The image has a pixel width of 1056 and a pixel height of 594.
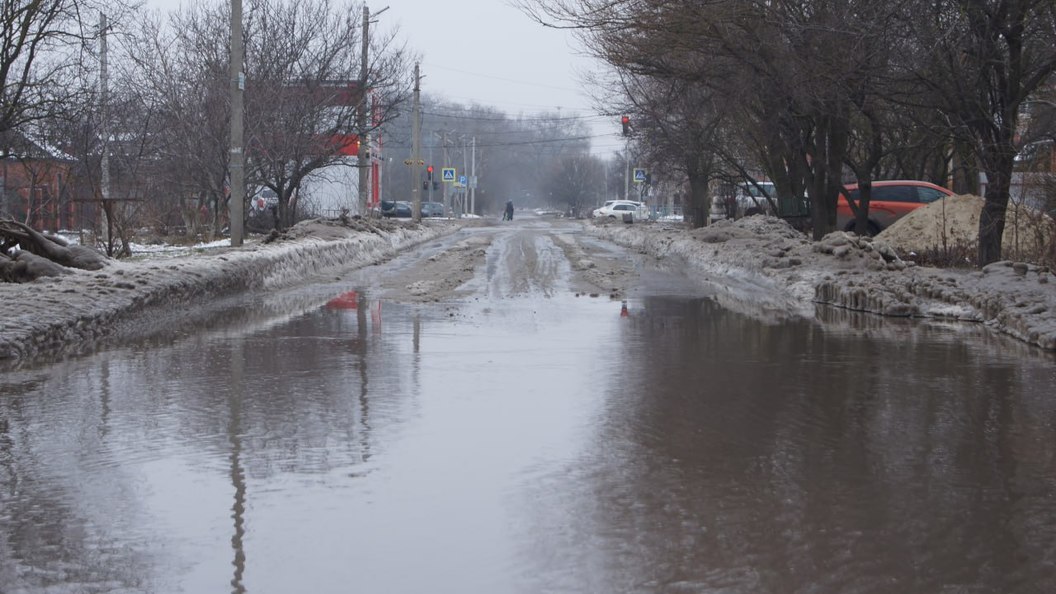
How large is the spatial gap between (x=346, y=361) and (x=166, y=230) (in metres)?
27.3

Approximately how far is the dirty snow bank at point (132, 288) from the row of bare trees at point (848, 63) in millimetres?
6907

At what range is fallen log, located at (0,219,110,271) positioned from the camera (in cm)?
1670

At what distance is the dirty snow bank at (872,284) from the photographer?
13.6m

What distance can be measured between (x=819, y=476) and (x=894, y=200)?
88.2 ft

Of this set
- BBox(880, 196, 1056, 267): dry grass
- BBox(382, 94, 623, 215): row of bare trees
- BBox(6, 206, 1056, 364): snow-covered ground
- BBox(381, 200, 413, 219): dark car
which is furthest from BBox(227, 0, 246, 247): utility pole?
BBox(382, 94, 623, 215): row of bare trees

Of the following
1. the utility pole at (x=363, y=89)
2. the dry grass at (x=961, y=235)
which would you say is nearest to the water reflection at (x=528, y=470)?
the dry grass at (x=961, y=235)

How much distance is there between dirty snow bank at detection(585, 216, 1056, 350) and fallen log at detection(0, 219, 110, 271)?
9.33 meters

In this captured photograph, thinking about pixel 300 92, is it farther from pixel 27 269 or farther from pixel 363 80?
pixel 27 269

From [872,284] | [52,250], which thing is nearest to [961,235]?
[872,284]

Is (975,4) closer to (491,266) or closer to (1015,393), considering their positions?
(1015,393)

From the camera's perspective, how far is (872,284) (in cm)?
1692

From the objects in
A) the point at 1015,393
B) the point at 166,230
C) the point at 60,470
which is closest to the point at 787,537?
the point at 60,470

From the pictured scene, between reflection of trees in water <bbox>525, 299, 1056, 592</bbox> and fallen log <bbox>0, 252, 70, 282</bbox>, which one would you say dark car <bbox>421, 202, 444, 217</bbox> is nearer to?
fallen log <bbox>0, 252, 70, 282</bbox>

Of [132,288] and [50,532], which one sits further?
[132,288]
